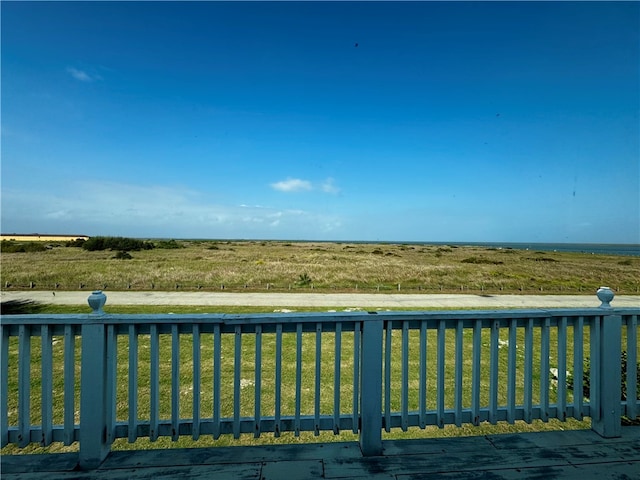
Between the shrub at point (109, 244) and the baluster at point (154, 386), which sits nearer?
the baluster at point (154, 386)

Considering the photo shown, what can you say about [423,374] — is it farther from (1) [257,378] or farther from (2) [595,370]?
(2) [595,370]

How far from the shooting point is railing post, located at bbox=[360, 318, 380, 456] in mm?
2350

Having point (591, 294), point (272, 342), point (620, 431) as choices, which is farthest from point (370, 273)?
point (620, 431)

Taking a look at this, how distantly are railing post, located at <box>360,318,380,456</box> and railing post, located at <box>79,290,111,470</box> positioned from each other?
190 cm

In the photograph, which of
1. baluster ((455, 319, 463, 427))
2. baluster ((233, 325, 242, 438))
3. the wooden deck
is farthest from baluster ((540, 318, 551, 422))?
baluster ((233, 325, 242, 438))

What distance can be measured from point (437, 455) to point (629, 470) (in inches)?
52.5

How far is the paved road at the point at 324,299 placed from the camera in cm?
1160

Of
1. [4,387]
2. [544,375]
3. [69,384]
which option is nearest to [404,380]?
[544,375]

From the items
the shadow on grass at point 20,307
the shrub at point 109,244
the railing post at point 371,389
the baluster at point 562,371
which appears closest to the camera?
the railing post at point 371,389

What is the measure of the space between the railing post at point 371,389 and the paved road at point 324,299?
892 centimetres

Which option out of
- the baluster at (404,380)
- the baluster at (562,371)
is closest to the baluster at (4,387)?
the baluster at (404,380)

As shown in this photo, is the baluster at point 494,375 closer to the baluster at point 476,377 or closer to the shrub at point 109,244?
the baluster at point 476,377

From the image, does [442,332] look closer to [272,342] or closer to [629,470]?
[629,470]

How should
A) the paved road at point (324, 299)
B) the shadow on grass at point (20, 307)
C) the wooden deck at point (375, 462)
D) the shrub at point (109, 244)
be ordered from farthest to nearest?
the shrub at point (109, 244) → the paved road at point (324, 299) → the shadow on grass at point (20, 307) → the wooden deck at point (375, 462)
